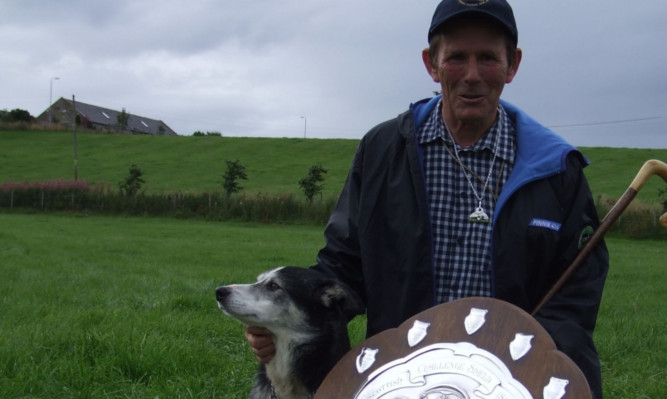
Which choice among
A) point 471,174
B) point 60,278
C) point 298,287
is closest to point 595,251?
point 471,174

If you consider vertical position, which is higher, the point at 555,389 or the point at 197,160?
the point at 197,160

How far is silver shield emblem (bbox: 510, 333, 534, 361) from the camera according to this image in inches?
87.7

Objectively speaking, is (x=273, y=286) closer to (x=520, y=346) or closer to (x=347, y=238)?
(x=347, y=238)

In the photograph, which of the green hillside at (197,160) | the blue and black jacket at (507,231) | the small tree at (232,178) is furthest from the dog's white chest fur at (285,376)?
the green hillside at (197,160)

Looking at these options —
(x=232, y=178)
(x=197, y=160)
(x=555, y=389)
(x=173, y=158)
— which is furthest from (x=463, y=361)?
(x=173, y=158)

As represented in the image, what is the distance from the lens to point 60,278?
9.52 metres

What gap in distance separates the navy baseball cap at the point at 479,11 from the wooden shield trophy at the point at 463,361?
133 centimetres

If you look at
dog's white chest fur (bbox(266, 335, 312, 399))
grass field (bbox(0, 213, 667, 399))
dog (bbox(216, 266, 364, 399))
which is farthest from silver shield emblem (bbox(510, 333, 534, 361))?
grass field (bbox(0, 213, 667, 399))

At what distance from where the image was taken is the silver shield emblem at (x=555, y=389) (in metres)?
2.08

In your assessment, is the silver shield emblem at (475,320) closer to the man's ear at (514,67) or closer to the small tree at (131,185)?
the man's ear at (514,67)

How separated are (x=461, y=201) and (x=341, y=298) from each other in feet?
2.81

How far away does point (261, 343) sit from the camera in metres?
3.65

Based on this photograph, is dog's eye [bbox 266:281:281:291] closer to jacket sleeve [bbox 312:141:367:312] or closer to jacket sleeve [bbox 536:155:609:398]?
jacket sleeve [bbox 312:141:367:312]

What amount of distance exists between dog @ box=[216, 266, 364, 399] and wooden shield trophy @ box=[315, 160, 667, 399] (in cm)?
101
